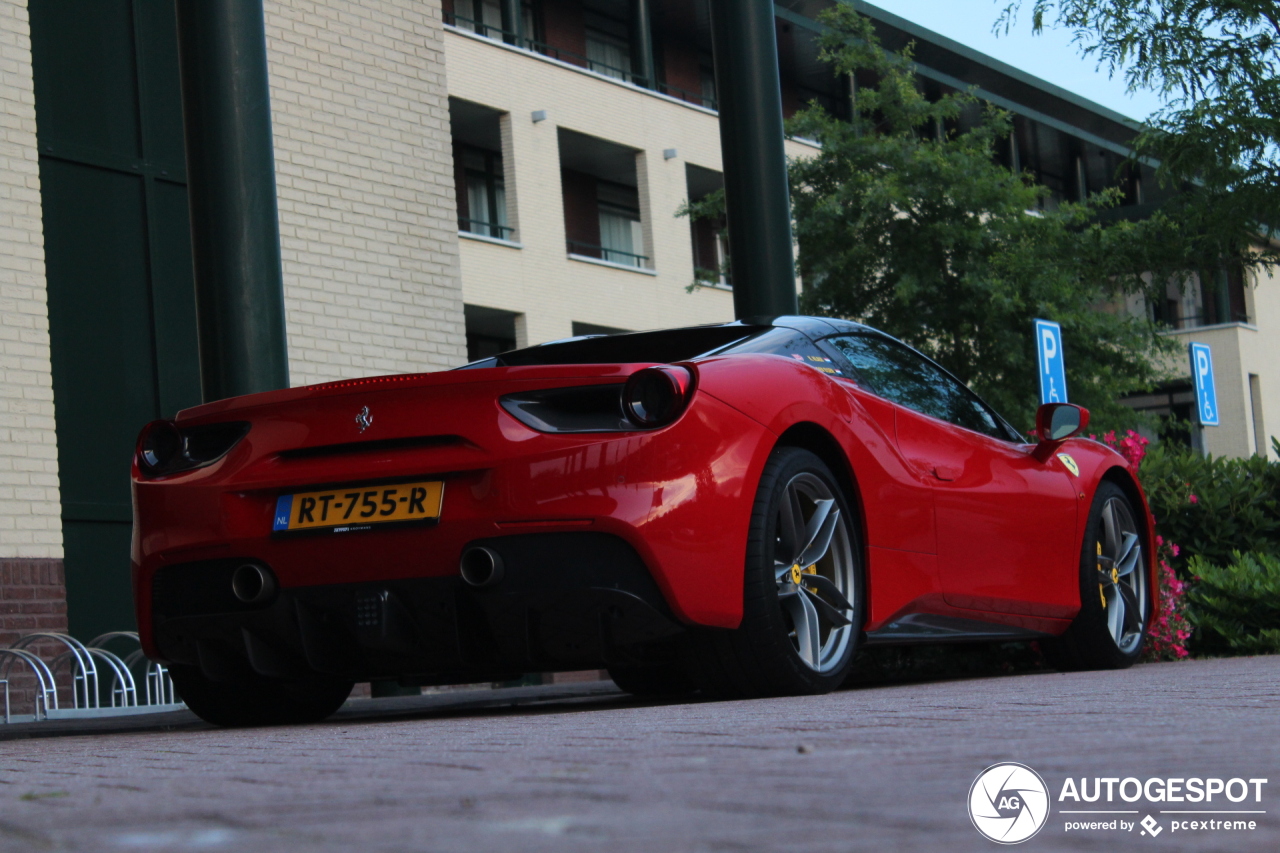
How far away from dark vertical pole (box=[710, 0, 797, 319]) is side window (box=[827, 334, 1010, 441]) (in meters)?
1.83

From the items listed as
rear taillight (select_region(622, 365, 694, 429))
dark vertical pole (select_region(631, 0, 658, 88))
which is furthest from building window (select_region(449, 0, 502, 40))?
rear taillight (select_region(622, 365, 694, 429))

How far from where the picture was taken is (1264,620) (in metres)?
8.45

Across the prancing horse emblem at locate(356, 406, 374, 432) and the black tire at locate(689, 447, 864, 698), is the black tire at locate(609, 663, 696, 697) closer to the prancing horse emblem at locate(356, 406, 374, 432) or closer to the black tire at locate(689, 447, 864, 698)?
the black tire at locate(689, 447, 864, 698)

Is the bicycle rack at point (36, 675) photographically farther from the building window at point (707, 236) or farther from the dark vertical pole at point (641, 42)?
the dark vertical pole at point (641, 42)

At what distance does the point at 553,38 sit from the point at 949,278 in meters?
11.1

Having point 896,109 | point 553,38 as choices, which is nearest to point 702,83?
point 553,38

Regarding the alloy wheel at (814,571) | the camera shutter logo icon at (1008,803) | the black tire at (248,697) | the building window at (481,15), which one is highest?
the building window at (481,15)

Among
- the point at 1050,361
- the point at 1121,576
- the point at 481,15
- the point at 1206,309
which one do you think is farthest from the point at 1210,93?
the point at 1206,309

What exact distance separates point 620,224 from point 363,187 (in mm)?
18950

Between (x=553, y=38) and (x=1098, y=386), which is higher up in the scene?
(x=553, y=38)

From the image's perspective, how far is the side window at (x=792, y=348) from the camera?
16.6 feet

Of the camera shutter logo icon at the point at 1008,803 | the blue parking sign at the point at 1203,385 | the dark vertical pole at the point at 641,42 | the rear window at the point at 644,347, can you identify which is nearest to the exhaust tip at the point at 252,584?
the rear window at the point at 644,347

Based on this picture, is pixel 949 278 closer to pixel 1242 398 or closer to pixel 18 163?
→ pixel 18 163

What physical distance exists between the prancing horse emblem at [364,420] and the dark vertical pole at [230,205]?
78.1 inches
